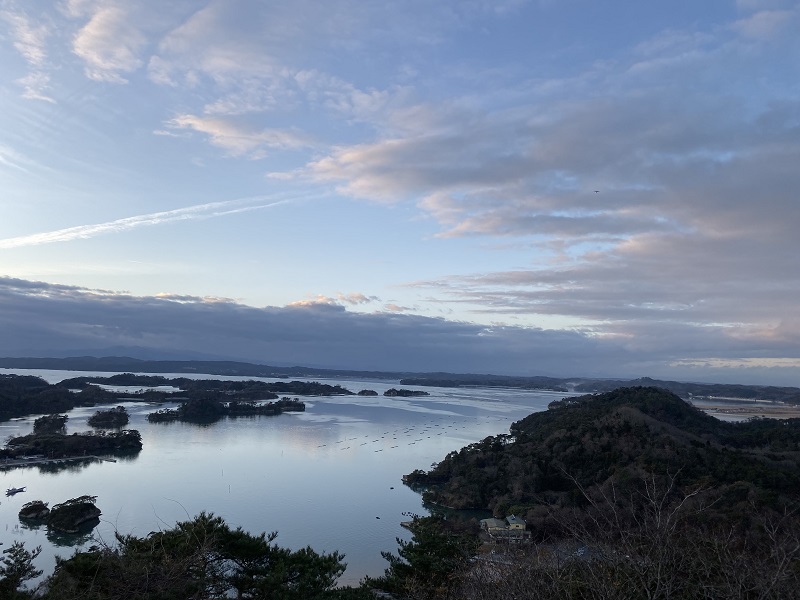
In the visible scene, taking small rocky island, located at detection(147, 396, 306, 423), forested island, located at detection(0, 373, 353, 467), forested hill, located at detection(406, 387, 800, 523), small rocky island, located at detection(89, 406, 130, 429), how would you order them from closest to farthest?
forested hill, located at detection(406, 387, 800, 523)
forested island, located at detection(0, 373, 353, 467)
small rocky island, located at detection(89, 406, 130, 429)
small rocky island, located at detection(147, 396, 306, 423)

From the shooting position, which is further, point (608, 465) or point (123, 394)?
point (123, 394)

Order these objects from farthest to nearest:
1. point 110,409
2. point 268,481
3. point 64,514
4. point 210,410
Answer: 1. point 210,410
2. point 110,409
3. point 268,481
4. point 64,514

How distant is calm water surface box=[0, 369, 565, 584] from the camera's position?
13.0 metres

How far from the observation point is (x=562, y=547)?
4766 mm

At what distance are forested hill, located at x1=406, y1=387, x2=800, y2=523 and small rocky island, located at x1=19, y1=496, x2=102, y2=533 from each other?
901 centimetres

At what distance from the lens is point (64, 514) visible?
43.4ft

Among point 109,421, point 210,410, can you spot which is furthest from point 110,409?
point 109,421

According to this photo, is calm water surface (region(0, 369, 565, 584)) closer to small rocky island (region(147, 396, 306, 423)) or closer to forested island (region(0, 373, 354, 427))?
small rocky island (region(147, 396, 306, 423))

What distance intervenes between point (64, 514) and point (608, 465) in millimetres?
13986

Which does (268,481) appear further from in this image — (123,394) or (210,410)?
(123,394)

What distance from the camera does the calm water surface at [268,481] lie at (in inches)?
513

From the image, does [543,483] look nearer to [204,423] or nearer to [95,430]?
[95,430]

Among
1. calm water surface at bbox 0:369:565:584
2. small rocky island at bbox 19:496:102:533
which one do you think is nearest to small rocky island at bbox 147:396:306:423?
calm water surface at bbox 0:369:565:584

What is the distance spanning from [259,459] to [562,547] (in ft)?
63.3
